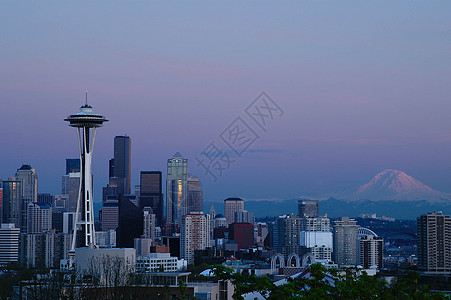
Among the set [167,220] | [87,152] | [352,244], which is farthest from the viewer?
[167,220]

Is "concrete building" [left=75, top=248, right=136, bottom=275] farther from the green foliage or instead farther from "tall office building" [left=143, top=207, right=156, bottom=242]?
"tall office building" [left=143, top=207, right=156, bottom=242]

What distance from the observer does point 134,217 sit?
154 metres

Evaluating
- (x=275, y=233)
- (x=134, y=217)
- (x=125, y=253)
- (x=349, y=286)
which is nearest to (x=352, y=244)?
(x=275, y=233)

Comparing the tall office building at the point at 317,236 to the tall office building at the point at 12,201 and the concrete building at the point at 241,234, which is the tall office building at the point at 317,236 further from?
the tall office building at the point at 12,201

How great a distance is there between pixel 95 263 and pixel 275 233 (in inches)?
4634

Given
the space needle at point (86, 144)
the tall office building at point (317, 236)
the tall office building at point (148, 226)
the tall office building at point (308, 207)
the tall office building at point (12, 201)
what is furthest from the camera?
the tall office building at point (308, 207)

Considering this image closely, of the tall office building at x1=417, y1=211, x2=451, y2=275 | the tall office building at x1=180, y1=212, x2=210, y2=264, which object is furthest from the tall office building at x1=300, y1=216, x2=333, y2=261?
the tall office building at x1=417, y1=211, x2=451, y2=275

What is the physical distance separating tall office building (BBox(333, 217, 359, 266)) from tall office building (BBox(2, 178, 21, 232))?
65881 millimetres

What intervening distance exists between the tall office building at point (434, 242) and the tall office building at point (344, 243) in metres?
20.8

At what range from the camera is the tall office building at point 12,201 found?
162m

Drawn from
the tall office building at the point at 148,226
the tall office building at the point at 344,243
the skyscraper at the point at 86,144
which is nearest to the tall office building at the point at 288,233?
the tall office building at the point at 344,243

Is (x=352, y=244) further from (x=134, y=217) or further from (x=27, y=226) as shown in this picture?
(x=27, y=226)

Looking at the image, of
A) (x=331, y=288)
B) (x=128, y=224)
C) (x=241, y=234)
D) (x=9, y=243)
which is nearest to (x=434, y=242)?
(x=128, y=224)

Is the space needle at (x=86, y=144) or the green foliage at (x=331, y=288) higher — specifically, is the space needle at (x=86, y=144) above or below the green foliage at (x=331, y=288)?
above
